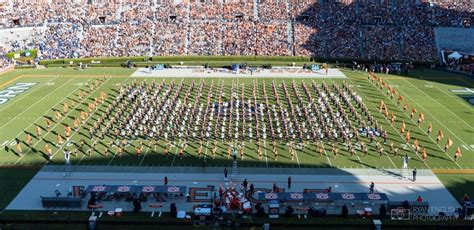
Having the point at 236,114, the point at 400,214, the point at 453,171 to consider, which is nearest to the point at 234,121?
the point at 236,114

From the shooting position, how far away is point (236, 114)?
3894 centimetres

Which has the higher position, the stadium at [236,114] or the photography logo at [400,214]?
the stadium at [236,114]

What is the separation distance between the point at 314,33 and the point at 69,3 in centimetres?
3866

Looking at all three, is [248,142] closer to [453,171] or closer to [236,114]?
[236,114]

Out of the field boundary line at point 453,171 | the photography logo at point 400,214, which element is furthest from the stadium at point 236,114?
the field boundary line at point 453,171

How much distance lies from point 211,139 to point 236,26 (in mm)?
40402

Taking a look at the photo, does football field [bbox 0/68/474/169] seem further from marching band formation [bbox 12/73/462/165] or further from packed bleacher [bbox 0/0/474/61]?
packed bleacher [bbox 0/0/474/61]

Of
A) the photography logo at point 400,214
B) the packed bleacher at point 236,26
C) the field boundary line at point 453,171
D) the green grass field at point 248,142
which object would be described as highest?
the packed bleacher at point 236,26

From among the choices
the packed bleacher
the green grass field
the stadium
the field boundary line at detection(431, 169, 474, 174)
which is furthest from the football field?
the packed bleacher

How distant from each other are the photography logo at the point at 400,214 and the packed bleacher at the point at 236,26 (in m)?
42.2

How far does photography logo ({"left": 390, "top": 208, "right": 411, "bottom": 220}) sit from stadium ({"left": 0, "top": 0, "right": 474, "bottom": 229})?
0.06 metres

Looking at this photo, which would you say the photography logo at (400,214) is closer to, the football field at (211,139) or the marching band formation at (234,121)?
the football field at (211,139)

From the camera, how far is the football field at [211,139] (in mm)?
30734

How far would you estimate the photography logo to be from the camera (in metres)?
23.2
